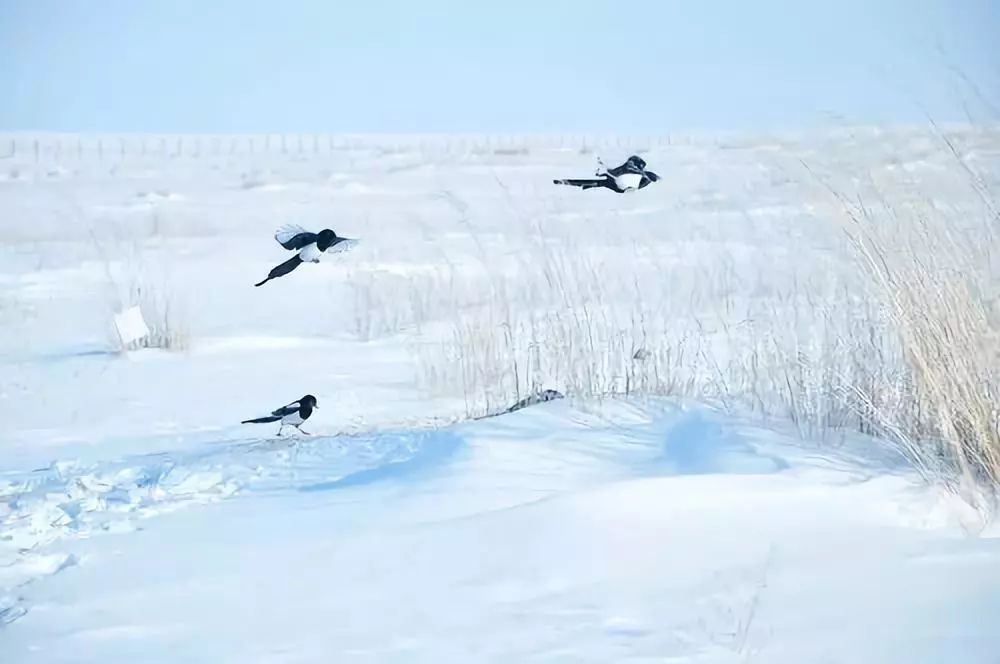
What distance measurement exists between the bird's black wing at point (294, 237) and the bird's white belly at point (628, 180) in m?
1.03

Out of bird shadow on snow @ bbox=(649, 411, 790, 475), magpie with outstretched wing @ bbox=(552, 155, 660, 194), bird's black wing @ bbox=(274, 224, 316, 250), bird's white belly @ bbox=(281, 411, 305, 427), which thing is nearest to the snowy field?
bird shadow on snow @ bbox=(649, 411, 790, 475)

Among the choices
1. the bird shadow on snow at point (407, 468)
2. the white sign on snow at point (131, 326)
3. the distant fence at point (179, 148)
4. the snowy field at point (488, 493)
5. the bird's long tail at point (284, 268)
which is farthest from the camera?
the distant fence at point (179, 148)

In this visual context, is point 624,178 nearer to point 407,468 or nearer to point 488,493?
point 407,468

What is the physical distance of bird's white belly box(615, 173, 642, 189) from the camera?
3302 mm

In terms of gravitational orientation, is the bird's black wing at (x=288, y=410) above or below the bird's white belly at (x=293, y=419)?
above

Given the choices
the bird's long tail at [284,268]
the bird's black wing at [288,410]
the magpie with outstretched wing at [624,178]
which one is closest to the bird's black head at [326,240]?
the bird's long tail at [284,268]

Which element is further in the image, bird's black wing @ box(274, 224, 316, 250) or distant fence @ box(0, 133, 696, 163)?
distant fence @ box(0, 133, 696, 163)

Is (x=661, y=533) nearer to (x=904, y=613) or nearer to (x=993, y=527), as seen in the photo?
(x=904, y=613)

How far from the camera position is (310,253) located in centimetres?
342

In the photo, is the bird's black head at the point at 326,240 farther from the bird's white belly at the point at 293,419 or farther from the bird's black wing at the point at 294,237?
the bird's white belly at the point at 293,419

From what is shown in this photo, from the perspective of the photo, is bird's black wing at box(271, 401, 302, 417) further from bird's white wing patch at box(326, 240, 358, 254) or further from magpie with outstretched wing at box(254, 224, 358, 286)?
bird's white wing patch at box(326, 240, 358, 254)

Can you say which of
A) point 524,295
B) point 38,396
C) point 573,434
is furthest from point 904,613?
point 524,295

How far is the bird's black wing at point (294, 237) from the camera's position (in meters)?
3.48

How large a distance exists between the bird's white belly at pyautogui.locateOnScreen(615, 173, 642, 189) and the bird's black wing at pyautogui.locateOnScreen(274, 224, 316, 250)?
1030 mm
